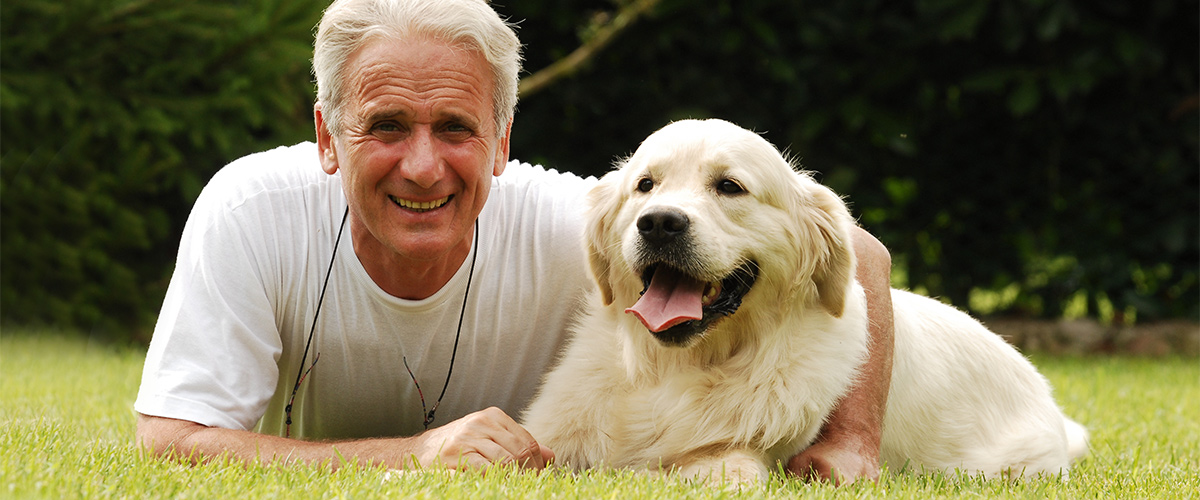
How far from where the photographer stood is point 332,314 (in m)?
3.11

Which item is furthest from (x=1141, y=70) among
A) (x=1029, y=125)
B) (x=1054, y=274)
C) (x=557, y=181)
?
(x=557, y=181)

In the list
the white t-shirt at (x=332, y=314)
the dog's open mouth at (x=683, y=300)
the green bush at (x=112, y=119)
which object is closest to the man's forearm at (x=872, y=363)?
the dog's open mouth at (x=683, y=300)

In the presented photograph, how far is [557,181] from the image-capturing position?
3600mm

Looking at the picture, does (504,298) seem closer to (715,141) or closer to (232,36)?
(715,141)

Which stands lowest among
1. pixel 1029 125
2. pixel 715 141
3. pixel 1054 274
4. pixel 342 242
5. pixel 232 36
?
pixel 1054 274

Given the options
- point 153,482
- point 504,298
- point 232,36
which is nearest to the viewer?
point 153,482

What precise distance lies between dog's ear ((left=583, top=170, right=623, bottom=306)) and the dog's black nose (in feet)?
0.89

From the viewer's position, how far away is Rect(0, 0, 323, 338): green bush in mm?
5887

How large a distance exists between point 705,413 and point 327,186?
4.35 ft

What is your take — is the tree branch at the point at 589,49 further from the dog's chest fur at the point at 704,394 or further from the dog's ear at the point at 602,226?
the dog's chest fur at the point at 704,394

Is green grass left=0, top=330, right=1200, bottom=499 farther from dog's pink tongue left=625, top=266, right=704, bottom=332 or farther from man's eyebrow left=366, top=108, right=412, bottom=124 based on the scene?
man's eyebrow left=366, top=108, right=412, bottom=124

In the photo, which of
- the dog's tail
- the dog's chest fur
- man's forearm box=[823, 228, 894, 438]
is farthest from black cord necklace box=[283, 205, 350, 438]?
the dog's tail

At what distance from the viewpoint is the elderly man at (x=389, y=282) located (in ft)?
8.93

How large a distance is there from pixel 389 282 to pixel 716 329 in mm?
985
